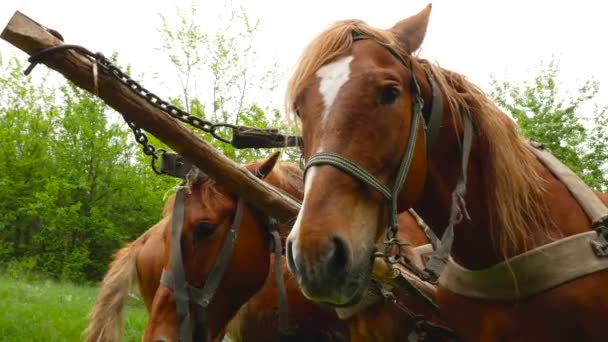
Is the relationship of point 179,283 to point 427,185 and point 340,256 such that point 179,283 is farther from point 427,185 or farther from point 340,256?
point 340,256

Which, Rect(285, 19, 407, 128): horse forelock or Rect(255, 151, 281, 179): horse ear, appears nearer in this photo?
Rect(285, 19, 407, 128): horse forelock

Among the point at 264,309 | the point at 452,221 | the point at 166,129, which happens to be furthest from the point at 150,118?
the point at 264,309

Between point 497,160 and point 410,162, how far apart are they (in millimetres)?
540

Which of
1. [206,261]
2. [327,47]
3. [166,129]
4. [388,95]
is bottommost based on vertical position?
[206,261]

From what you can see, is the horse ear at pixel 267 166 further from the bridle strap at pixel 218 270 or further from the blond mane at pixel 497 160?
the blond mane at pixel 497 160

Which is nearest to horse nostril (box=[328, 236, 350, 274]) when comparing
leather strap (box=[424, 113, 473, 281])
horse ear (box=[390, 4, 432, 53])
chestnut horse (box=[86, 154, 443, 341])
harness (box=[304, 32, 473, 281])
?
harness (box=[304, 32, 473, 281])

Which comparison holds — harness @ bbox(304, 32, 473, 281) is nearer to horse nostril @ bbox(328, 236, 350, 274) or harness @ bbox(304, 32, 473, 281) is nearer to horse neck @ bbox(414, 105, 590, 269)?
horse neck @ bbox(414, 105, 590, 269)

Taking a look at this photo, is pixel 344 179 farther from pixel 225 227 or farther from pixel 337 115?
pixel 225 227

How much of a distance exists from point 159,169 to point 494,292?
2378mm

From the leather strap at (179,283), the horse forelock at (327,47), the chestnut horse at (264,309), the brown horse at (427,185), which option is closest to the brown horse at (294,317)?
the chestnut horse at (264,309)

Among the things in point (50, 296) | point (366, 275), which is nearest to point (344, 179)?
point (366, 275)

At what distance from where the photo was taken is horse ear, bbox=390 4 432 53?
2.40 m

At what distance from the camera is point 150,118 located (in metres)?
2.94

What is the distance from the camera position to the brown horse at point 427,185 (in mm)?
1882
